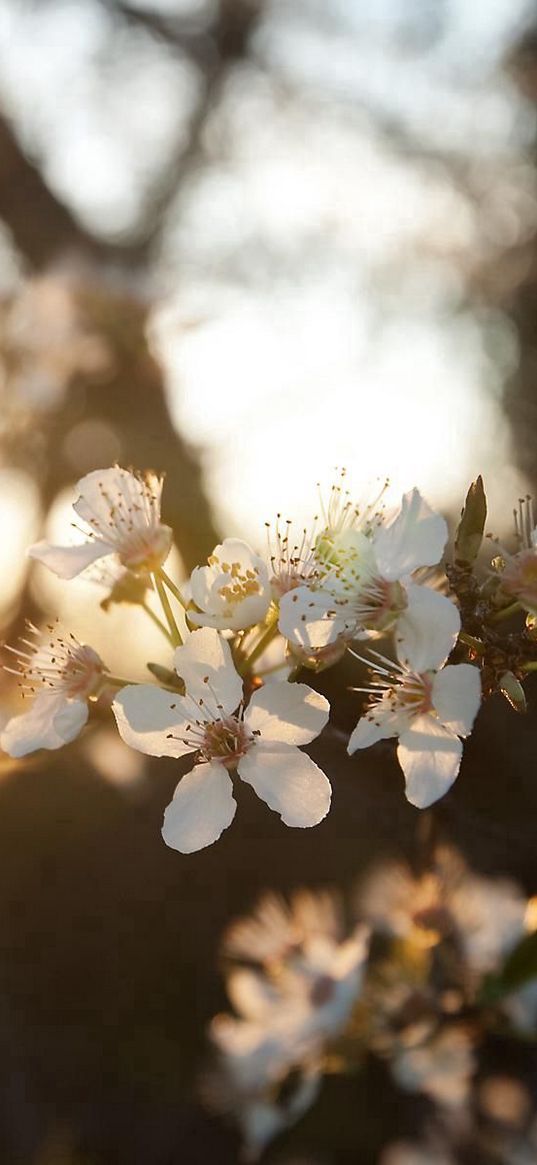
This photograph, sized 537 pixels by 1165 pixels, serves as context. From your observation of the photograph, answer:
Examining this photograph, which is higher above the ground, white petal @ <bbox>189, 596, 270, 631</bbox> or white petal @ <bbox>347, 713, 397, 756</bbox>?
white petal @ <bbox>347, 713, 397, 756</bbox>

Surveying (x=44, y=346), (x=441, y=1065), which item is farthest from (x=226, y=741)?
(x=44, y=346)

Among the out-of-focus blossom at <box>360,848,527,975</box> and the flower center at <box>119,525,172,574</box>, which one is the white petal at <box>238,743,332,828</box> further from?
the out-of-focus blossom at <box>360,848,527,975</box>

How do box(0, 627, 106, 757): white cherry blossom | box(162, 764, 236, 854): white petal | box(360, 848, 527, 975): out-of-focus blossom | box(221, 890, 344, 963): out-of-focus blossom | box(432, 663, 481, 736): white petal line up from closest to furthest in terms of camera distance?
box(432, 663, 481, 736): white petal → box(162, 764, 236, 854): white petal → box(0, 627, 106, 757): white cherry blossom → box(360, 848, 527, 975): out-of-focus blossom → box(221, 890, 344, 963): out-of-focus blossom

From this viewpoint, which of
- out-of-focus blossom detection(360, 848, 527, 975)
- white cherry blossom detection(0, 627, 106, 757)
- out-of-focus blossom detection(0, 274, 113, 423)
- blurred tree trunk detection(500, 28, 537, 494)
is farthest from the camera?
blurred tree trunk detection(500, 28, 537, 494)

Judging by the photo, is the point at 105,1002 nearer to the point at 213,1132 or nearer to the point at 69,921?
the point at 69,921

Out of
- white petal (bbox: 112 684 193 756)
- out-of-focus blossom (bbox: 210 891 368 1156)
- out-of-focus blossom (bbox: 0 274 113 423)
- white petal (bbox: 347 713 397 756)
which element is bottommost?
out-of-focus blossom (bbox: 210 891 368 1156)

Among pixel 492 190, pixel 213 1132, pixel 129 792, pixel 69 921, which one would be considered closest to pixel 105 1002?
pixel 69 921

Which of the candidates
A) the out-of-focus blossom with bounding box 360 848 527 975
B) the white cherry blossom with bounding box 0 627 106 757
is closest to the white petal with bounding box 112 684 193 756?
the white cherry blossom with bounding box 0 627 106 757

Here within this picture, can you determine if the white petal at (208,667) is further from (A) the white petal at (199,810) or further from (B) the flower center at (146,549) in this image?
(B) the flower center at (146,549)
